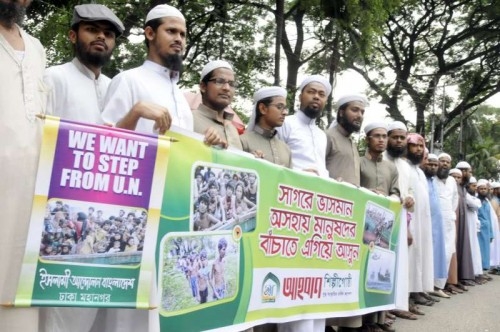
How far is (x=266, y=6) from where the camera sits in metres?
16.5

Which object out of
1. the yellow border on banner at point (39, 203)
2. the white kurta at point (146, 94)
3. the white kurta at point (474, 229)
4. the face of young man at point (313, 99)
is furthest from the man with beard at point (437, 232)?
the yellow border on banner at point (39, 203)

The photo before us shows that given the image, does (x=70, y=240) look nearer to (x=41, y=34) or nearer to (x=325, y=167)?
(x=325, y=167)

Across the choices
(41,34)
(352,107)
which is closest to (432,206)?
(352,107)

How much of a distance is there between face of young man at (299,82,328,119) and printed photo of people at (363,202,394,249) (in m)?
0.82

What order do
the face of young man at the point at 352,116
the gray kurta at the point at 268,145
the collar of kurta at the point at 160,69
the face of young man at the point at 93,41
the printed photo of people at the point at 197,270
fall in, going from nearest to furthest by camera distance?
the printed photo of people at the point at 197,270 → the face of young man at the point at 93,41 → the collar of kurta at the point at 160,69 → the gray kurta at the point at 268,145 → the face of young man at the point at 352,116

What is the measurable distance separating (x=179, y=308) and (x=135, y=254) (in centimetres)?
45

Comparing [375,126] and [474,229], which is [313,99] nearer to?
[375,126]

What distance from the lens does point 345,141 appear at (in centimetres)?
488

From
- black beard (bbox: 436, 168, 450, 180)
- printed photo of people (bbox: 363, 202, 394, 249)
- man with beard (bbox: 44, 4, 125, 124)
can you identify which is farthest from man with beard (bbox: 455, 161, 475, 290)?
man with beard (bbox: 44, 4, 125, 124)

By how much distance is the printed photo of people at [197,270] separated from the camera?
8.68 feet

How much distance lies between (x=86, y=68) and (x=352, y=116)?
2.54 meters

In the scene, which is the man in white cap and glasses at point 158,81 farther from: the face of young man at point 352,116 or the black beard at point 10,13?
the face of young man at point 352,116

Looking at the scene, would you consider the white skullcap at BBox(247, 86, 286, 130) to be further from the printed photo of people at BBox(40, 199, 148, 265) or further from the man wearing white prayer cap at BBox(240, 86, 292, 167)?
the printed photo of people at BBox(40, 199, 148, 265)

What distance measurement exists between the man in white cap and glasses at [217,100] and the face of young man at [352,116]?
1422 millimetres
